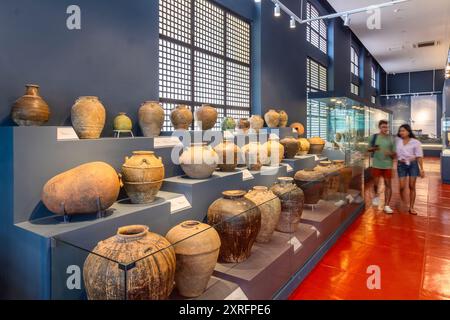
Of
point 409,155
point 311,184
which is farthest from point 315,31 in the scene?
point 311,184

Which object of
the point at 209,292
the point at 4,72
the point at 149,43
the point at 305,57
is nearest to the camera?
the point at 209,292

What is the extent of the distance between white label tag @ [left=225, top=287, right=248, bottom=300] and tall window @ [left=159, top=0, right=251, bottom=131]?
8.16ft

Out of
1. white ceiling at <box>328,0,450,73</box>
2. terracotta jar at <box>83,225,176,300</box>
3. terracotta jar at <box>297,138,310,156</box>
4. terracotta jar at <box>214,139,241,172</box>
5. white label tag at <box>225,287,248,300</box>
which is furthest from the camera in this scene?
white ceiling at <box>328,0,450,73</box>

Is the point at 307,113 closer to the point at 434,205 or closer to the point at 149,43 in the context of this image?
the point at 434,205

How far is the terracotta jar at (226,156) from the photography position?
11.4 feet

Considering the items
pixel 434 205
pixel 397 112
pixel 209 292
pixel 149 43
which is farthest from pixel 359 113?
pixel 397 112

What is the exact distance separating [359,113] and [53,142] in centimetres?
760

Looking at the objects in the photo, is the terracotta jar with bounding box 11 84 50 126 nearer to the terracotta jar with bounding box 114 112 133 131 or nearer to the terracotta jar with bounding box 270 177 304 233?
the terracotta jar with bounding box 114 112 133 131

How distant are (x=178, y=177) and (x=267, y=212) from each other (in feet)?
3.26

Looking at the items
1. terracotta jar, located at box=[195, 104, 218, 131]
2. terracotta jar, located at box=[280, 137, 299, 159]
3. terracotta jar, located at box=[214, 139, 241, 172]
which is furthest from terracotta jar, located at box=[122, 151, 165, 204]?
terracotta jar, located at box=[280, 137, 299, 159]

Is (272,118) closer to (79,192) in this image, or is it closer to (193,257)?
(193,257)

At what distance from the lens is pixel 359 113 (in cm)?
809

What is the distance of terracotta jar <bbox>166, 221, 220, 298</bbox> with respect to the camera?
1988 mm

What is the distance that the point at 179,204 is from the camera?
2.71 m
